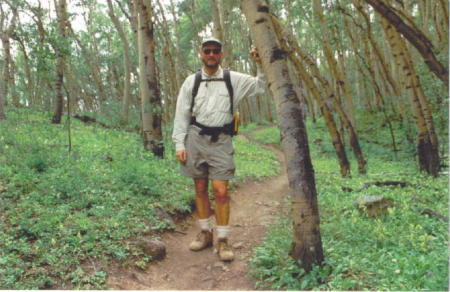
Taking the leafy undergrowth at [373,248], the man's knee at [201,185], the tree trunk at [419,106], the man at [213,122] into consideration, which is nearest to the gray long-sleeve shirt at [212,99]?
the man at [213,122]

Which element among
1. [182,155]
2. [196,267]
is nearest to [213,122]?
[182,155]

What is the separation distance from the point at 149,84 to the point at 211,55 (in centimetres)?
534

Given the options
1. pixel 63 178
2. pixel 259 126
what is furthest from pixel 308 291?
pixel 259 126

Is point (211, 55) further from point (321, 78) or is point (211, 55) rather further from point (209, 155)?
point (321, 78)

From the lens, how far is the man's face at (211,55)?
4.25 meters

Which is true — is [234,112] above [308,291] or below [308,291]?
above

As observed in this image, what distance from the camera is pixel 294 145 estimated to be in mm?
3447

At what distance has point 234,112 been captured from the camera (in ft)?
14.4

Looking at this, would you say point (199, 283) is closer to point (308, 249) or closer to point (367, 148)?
point (308, 249)

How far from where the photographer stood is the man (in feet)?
14.0

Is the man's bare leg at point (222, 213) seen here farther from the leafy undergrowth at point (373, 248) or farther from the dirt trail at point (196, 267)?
the leafy undergrowth at point (373, 248)

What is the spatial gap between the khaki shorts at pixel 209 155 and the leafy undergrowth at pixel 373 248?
3.37 feet

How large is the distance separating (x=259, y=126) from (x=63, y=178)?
1059 inches

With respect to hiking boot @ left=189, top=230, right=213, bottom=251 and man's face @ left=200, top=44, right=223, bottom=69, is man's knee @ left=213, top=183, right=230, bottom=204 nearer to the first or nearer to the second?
hiking boot @ left=189, top=230, right=213, bottom=251
